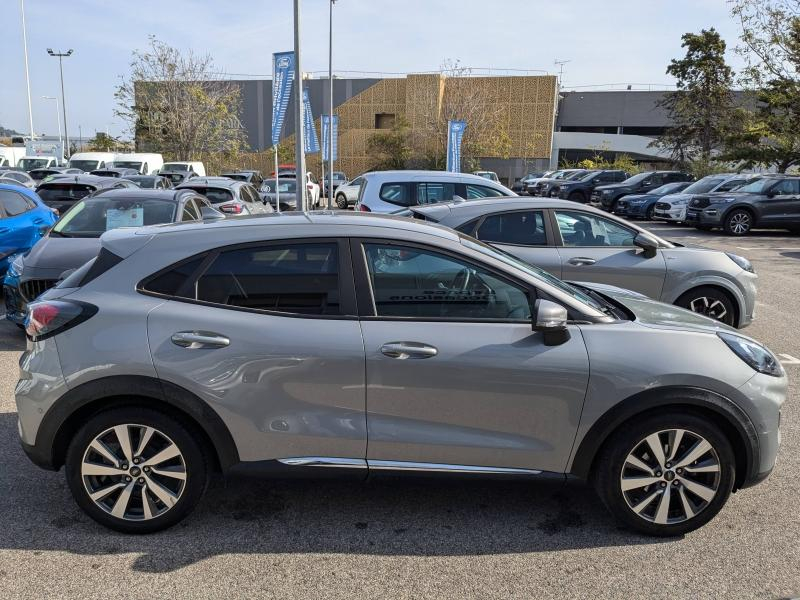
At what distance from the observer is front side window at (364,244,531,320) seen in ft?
11.5

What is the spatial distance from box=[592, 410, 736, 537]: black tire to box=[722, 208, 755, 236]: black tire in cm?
1805

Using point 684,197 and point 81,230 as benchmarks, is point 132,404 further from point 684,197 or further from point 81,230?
point 684,197

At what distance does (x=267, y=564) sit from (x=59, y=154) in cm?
4582

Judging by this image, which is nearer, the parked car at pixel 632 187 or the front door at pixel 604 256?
the front door at pixel 604 256

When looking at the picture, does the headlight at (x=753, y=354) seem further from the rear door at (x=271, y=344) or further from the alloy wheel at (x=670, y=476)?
the rear door at (x=271, y=344)

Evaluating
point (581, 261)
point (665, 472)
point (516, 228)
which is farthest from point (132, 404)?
point (581, 261)

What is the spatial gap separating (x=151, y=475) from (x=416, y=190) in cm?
855

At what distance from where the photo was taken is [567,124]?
217 feet

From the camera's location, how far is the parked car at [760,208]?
19406mm

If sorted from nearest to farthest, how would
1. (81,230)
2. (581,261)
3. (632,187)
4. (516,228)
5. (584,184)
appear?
1. (581,261)
2. (516,228)
3. (81,230)
4. (632,187)
5. (584,184)

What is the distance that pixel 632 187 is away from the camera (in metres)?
28.9

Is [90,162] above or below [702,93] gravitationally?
below

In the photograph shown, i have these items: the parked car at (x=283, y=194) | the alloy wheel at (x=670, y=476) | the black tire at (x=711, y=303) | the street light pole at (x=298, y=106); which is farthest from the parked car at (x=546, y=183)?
the alloy wheel at (x=670, y=476)

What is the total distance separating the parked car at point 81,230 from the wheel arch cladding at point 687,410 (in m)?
5.27
